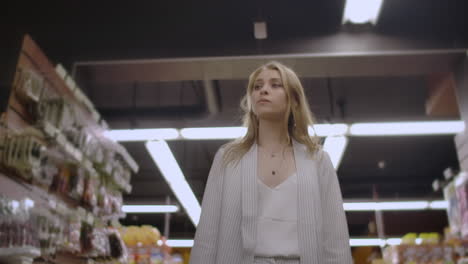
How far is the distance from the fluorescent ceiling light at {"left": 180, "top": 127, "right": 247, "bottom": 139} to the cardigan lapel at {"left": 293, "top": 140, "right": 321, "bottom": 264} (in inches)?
105

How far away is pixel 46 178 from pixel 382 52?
337 centimetres

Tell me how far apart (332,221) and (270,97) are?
1.90 feet

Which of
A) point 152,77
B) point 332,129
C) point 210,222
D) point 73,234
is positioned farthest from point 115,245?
point 210,222

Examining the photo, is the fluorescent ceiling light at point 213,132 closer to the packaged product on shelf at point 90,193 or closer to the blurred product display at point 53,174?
the blurred product display at point 53,174

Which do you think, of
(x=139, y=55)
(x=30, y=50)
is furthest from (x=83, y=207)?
(x=139, y=55)

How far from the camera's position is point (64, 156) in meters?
3.53

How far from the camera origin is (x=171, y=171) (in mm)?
5734

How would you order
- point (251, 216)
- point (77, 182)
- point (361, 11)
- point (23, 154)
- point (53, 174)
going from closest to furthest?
1. point (251, 216)
2. point (23, 154)
3. point (53, 174)
4. point (77, 182)
5. point (361, 11)

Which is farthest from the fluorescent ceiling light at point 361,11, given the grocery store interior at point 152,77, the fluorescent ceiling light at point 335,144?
the fluorescent ceiling light at point 335,144

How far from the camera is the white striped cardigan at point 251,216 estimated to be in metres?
1.75

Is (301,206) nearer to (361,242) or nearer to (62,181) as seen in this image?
(62,181)

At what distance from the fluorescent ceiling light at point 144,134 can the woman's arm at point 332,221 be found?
2.90m

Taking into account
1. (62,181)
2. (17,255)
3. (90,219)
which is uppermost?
(62,181)

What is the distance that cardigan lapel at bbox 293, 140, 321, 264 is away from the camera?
1718 mm
